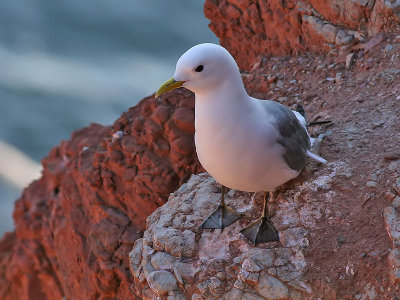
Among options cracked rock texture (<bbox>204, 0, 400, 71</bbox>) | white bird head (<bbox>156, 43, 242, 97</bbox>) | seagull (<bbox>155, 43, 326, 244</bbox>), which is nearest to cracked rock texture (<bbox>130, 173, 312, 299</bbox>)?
A: seagull (<bbox>155, 43, 326, 244</bbox>)

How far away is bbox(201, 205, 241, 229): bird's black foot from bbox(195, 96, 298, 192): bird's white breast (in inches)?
14.7

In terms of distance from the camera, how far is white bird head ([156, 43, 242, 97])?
2838mm

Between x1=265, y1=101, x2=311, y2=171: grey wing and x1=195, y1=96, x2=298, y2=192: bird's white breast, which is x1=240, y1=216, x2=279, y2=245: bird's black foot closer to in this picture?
x1=195, y1=96, x2=298, y2=192: bird's white breast

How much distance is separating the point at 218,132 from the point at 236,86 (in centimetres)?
29

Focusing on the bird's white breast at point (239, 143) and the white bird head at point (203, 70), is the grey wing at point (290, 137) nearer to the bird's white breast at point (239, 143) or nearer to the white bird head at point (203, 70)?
the bird's white breast at point (239, 143)

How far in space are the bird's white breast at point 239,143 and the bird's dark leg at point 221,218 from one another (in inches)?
14.7

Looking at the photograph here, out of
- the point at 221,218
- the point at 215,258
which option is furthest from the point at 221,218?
the point at 215,258

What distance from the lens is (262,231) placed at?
3230 mm

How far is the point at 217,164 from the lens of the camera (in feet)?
10.2

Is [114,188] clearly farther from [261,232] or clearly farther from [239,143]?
[239,143]

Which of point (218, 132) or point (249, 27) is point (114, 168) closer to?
point (249, 27)

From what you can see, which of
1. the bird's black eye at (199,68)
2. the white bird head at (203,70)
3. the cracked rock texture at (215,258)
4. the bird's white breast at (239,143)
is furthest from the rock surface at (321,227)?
the bird's black eye at (199,68)

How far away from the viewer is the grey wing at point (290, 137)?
319cm

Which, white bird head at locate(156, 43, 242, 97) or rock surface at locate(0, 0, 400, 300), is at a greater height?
white bird head at locate(156, 43, 242, 97)
